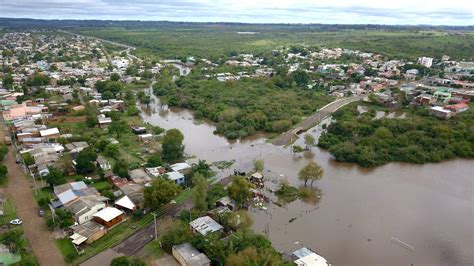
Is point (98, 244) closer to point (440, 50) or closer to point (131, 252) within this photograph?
point (131, 252)

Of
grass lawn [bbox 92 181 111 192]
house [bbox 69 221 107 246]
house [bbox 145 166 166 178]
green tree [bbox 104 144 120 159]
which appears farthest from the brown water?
house [bbox 69 221 107 246]

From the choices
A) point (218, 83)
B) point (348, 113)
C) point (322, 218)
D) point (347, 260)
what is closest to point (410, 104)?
point (348, 113)

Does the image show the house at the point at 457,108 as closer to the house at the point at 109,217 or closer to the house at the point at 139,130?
the house at the point at 139,130

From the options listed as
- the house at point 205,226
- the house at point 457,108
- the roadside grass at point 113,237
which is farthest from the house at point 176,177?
the house at point 457,108

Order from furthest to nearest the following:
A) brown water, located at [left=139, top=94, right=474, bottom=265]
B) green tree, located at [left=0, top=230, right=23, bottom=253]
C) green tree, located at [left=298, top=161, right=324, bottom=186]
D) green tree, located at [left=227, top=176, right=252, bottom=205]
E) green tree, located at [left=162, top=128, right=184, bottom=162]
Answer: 1. green tree, located at [left=162, top=128, right=184, bottom=162]
2. green tree, located at [left=298, top=161, right=324, bottom=186]
3. green tree, located at [left=227, top=176, right=252, bottom=205]
4. brown water, located at [left=139, top=94, right=474, bottom=265]
5. green tree, located at [left=0, top=230, right=23, bottom=253]

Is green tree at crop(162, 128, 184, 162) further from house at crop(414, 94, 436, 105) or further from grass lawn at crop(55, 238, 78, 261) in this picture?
house at crop(414, 94, 436, 105)

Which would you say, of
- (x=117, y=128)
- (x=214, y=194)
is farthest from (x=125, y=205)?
(x=117, y=128)
